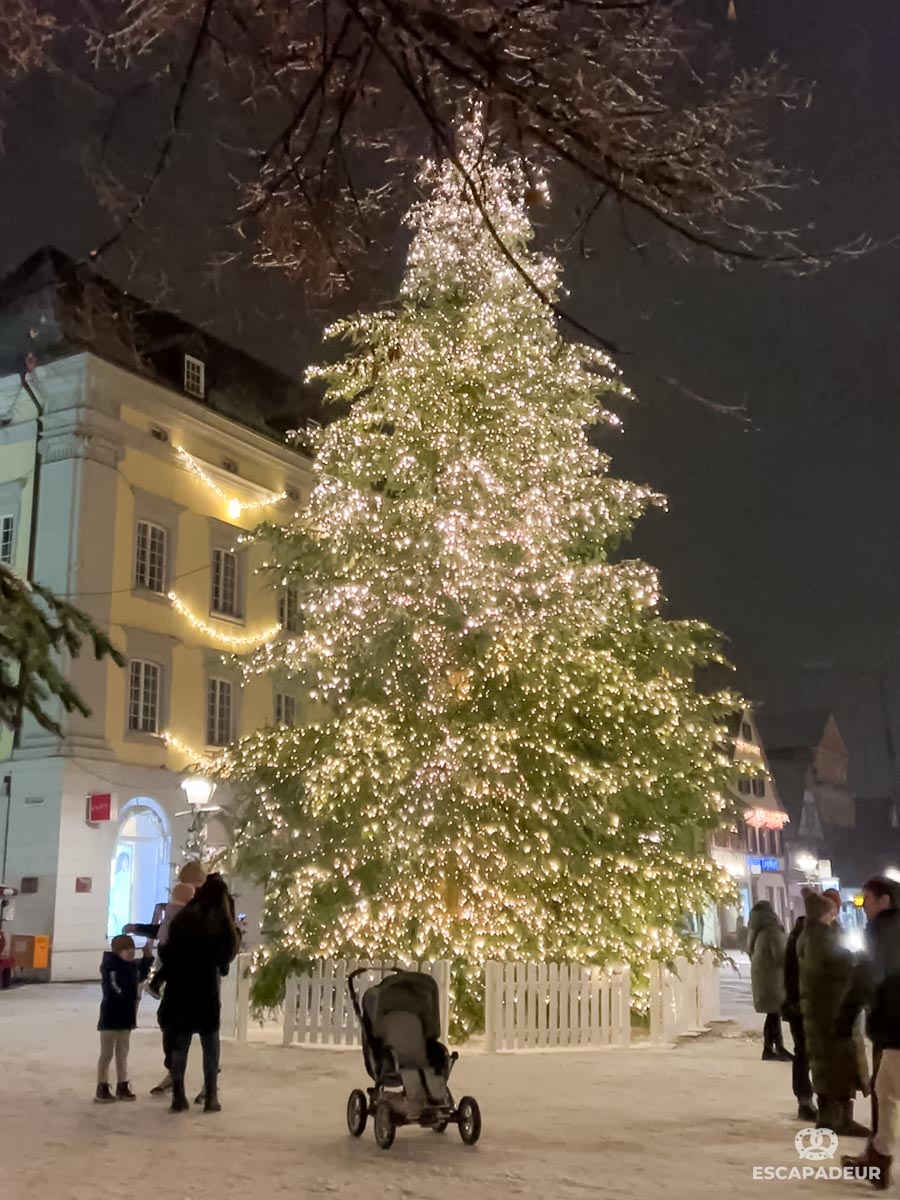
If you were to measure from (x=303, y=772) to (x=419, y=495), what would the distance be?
3.84m

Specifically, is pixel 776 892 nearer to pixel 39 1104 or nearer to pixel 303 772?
pixel 303 772

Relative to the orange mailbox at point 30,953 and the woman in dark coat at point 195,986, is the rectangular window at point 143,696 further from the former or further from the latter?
the woman in dark coat at point 195,986

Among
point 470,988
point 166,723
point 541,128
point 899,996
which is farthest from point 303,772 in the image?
point 166,723

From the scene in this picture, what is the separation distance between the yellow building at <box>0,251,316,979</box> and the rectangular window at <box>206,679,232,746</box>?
52 mm

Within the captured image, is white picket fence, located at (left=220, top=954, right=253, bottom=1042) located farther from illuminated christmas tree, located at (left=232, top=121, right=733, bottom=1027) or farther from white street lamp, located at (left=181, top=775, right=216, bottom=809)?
white street lamp, located at (left=181, top=775, right=216, bottom=809)

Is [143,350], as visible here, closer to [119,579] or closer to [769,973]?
[119,579]

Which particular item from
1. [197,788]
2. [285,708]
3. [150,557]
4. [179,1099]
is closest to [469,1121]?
[179,1099]

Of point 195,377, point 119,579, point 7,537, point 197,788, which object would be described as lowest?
point 197,788

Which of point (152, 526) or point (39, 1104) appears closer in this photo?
point (39, 1104)

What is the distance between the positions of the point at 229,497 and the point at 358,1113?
2443 cm

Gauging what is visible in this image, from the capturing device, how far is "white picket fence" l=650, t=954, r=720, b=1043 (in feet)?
44.7

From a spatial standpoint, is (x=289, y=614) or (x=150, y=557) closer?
(x=150, y=557)

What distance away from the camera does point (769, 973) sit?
1201 cm

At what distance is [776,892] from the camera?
193 feet
